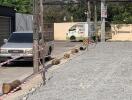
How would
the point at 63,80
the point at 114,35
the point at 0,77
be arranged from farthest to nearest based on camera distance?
the point at 114,35
the point at 0,77
the point at 63,80

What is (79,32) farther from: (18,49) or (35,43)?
(35,43)

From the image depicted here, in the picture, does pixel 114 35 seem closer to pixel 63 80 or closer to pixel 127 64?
pixel 127 64

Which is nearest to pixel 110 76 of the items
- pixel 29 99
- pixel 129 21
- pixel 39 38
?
pixel 39 38

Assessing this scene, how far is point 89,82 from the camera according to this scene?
16031 millimetres

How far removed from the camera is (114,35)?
51594 millimetres

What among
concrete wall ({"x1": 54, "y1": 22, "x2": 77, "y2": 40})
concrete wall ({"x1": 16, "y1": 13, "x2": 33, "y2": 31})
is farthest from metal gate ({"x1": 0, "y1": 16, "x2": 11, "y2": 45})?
concrete wall ({"x1": 54, "y1": 22, "x2": 77, "y2": 40})

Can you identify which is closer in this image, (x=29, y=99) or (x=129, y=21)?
(x=29, y=99)

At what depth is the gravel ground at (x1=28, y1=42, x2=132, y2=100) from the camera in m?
13.1

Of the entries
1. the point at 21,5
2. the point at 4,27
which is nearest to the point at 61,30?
the point at 21,5

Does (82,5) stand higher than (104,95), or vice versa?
(82,5)

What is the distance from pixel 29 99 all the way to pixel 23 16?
30.2m

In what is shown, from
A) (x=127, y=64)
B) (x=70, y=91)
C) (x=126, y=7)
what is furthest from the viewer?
(x=126, y=7)

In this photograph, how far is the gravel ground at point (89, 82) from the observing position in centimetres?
1315

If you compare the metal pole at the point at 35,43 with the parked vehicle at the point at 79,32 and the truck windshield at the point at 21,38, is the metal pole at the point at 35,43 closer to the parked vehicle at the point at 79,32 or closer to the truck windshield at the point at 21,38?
the truck windshield at the point at 21,38
